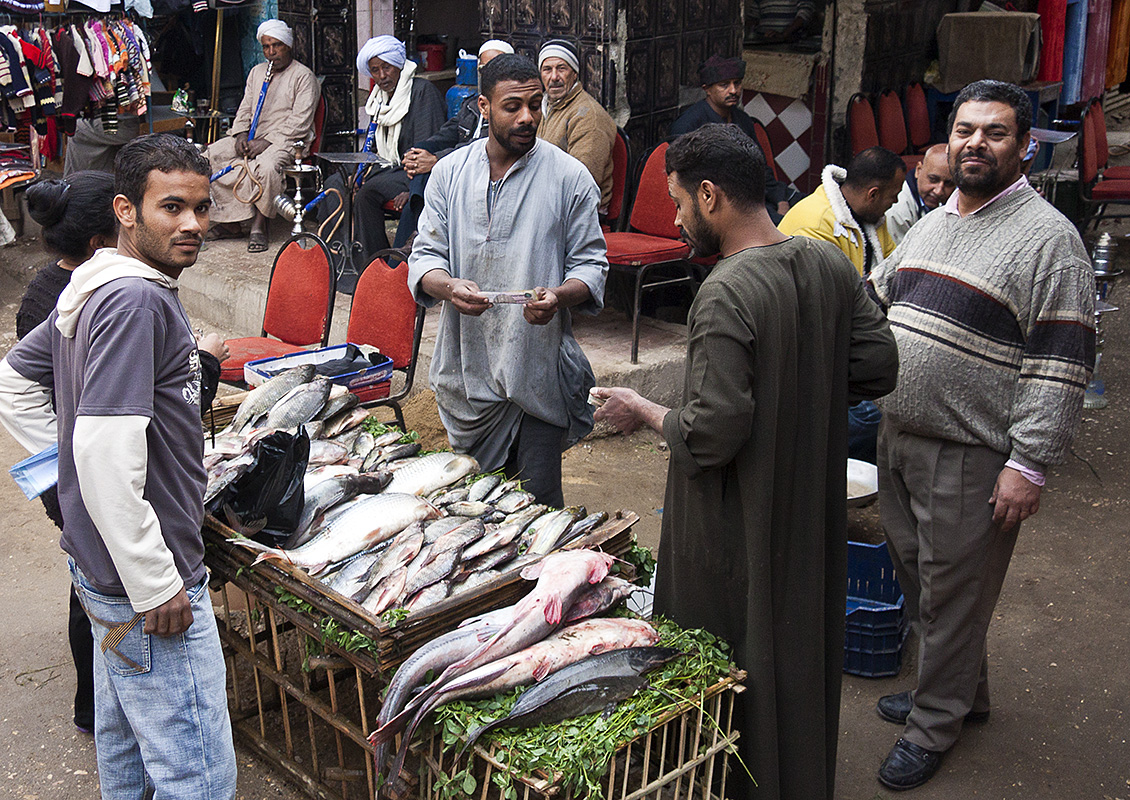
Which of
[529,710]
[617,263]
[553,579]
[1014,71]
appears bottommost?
[529,710]

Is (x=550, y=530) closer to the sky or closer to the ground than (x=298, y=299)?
closer to the ground

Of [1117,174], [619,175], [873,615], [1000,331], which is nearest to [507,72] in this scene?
[1000,331]

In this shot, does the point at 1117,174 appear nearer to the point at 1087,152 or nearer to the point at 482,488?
the point at 1087,152

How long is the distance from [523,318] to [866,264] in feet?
5.60

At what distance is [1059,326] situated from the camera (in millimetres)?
3172

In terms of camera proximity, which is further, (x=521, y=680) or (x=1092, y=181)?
(x=1092, y=181)

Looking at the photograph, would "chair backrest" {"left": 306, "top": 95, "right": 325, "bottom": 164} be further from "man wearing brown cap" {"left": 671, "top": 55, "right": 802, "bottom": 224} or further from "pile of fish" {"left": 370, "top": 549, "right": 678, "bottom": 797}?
"pile of fish" {"left": 370, "top": 549, "right": 678, "bottom": 797}

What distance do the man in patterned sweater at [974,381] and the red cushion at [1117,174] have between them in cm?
810

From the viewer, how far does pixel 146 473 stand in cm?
238

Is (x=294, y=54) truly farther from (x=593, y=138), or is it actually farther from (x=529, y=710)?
(x=529, y=710)

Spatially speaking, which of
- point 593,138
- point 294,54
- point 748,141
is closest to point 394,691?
point 748,141

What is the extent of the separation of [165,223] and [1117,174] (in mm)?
10382

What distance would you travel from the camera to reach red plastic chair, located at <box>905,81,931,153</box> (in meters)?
10.6

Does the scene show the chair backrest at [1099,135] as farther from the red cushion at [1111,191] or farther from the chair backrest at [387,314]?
the chair backrest at [387,314]
